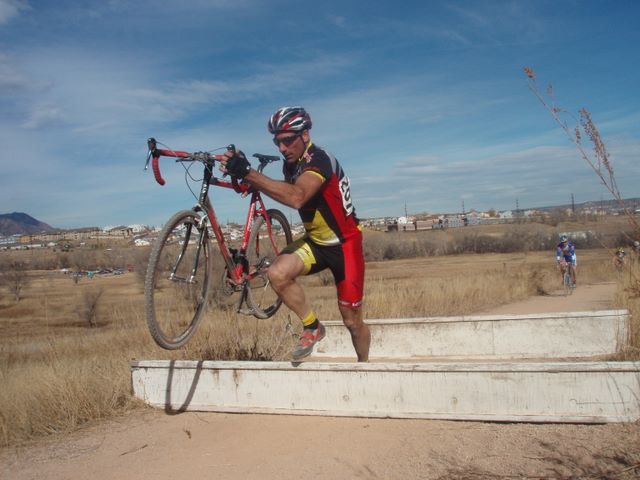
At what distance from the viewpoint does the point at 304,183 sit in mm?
4625

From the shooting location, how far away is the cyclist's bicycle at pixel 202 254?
15.8ft

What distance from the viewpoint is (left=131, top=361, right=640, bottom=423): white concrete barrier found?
4109 millimetres

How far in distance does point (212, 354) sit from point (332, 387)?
2.57 metres

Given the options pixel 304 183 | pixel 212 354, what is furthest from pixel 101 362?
pixel 304 183

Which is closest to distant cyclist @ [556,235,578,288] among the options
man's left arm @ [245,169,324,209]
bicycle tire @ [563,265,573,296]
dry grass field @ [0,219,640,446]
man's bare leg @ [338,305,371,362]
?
bicycle tire @ [563,265,573,296]

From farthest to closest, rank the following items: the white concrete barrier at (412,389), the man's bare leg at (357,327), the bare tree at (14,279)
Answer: the bare tree at (14,279)
the man's bare leg at (357,327)
the white concrete barrier at (412,389)

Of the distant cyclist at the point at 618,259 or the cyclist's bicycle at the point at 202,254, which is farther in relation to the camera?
the distant cyclist at the point at 618,259

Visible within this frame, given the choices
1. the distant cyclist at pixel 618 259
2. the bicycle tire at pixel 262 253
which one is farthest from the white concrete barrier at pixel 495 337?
the bicycle tire at pixel 262 253

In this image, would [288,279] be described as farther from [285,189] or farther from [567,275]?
[567,275]

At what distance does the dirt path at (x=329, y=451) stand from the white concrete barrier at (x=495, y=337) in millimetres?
3023

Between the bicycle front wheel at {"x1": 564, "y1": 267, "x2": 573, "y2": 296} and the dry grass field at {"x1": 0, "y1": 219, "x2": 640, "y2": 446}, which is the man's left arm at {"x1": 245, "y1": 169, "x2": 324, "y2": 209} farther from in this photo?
the bicycle front wheel at {"x1": 564, "y1": 267, "x2": 573, "y2": 296}

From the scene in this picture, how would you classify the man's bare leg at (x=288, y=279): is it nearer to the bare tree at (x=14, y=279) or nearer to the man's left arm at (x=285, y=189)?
the man's left arm at (x=285, y=189)

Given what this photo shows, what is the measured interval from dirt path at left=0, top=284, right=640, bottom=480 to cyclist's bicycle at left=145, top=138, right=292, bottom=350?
907 mm

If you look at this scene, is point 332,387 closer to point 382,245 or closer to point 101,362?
point 101,362
